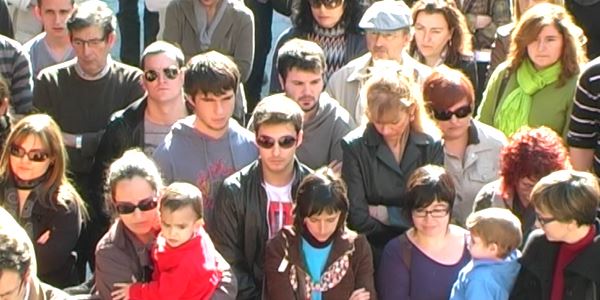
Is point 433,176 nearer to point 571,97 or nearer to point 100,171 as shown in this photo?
point 571,97

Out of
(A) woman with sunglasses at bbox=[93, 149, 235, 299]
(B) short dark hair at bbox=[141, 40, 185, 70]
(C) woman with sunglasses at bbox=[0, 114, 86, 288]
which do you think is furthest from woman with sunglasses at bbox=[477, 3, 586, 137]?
(C) woman with sunglasses at bbox=[0, 114, 86, 288]

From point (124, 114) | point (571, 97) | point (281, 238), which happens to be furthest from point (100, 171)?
point (571, 97)

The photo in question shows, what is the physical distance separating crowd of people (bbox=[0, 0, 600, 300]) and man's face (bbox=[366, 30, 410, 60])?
0.03 feet

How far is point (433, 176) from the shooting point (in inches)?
180

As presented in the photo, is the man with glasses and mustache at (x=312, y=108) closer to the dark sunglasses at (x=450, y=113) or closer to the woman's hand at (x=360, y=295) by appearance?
the dark sunglasses at (x=450, y=113)

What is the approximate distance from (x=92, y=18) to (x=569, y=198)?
2747 mm

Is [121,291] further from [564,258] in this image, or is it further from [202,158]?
[564,258]

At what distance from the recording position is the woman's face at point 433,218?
456 cm

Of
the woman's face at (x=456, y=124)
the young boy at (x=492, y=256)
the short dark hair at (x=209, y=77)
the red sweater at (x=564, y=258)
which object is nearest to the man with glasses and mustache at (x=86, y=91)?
the short dark hair at (x=209, y=77)

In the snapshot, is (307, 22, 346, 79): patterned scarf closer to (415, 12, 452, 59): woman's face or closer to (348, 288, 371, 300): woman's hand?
(415, 12, 452, 59): woman's face

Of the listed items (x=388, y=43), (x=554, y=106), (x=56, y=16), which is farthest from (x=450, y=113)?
Answer: (x=56, y=16)

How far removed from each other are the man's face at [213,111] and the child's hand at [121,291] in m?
0.88

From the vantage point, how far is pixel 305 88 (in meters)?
5.27

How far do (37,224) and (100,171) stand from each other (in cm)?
61
